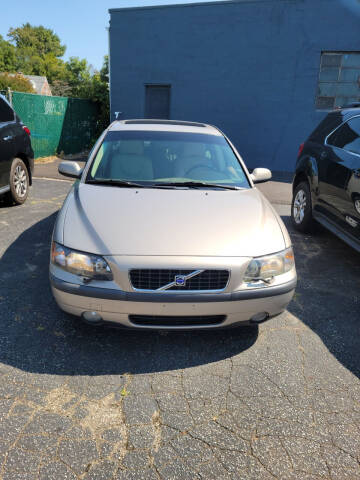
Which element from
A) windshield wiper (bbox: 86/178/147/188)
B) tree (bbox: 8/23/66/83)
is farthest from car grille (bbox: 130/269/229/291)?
tree (bbox: 8/23/66/83)

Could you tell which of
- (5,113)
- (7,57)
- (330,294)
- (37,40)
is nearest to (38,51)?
(37,40)

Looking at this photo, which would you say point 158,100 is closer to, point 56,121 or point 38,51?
point 56,121

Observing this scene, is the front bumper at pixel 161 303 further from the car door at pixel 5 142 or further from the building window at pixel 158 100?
the building window at pixel 158 100

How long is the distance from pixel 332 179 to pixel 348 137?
1.91 feet

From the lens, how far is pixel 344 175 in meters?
4.44

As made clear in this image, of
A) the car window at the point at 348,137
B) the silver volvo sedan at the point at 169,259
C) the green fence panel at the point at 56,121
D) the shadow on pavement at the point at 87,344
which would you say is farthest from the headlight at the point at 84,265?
the green fence panel at the point at 56,121

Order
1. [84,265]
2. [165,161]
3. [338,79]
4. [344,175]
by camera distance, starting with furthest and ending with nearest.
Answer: [338,79] → [344,175] → [165,161] → [84,265]

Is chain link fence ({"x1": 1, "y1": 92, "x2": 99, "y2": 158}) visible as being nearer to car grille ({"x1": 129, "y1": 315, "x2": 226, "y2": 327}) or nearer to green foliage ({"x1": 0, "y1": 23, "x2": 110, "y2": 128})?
car grille ({"x1": 129, "y1": 315, "x2": 226, "y2": 327})

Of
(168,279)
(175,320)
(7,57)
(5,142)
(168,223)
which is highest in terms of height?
(7,57)

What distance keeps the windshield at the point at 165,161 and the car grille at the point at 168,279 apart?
122cm

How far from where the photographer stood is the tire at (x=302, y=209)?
5543mm

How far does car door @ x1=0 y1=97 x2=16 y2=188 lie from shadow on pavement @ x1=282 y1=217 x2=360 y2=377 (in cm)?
454

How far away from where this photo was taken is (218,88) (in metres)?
12.7

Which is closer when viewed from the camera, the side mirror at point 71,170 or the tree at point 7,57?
the side mirror at point 71,170
